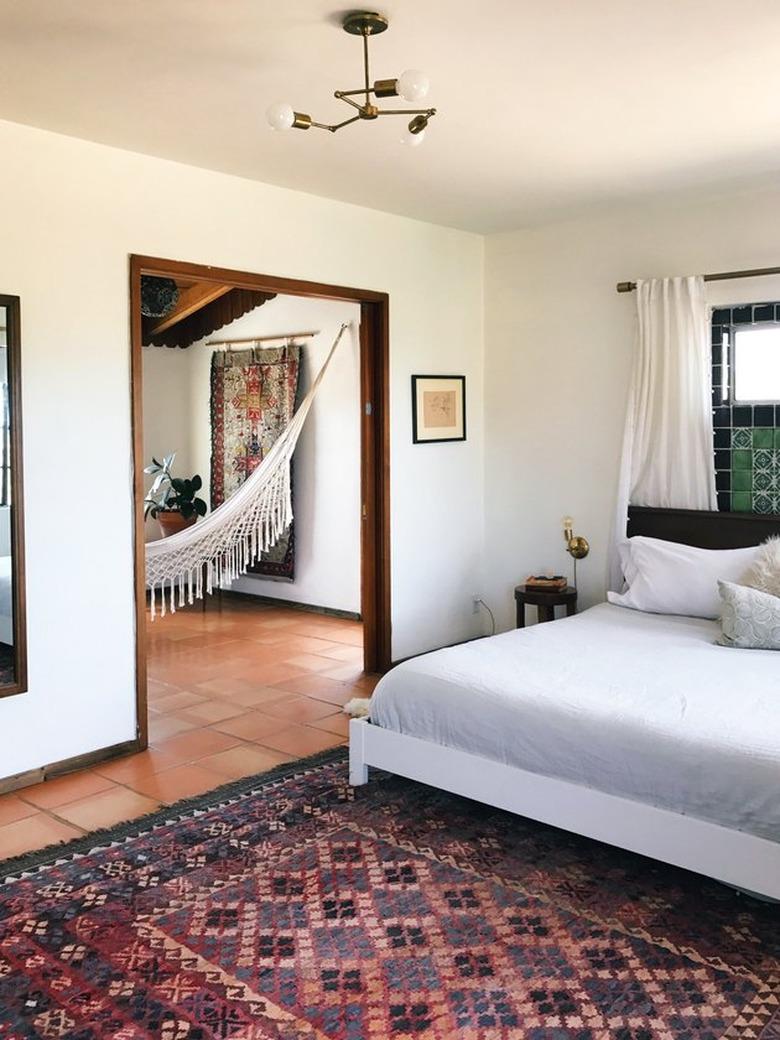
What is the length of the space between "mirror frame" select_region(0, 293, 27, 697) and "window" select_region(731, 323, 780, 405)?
310 cm

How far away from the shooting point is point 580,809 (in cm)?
274

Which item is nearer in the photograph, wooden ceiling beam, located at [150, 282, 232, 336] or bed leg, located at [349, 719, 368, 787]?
bed leg, located at [349, 719, 368, 787]

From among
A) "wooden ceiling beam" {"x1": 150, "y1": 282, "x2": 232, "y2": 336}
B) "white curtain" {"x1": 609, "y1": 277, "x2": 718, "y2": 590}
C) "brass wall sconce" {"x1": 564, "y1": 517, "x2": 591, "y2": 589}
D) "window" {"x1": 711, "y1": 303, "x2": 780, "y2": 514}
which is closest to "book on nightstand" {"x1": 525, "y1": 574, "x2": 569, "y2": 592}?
"brass wall sconce" {"x1": 564, "y1": 517, "x2": 591, "y2": 589}

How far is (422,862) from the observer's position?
281cm

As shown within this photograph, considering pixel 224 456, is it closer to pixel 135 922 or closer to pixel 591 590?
pixel 591 590

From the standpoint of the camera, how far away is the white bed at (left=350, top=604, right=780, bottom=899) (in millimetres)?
2469

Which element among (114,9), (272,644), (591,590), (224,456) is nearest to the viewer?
(114,9)

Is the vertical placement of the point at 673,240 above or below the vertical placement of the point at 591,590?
above

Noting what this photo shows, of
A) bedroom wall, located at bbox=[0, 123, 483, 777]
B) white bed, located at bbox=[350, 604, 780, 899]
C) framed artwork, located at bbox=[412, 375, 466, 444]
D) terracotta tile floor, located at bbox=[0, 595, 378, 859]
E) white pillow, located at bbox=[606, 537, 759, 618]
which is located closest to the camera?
white bed, located at bbox=[350, 604, 780, 899]

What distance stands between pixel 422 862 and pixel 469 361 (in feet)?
10.2

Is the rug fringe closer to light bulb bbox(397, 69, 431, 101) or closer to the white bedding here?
the white bedding

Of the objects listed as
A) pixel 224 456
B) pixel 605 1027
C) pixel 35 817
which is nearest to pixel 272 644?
pixel 224 456

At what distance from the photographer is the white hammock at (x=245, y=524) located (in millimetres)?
5756

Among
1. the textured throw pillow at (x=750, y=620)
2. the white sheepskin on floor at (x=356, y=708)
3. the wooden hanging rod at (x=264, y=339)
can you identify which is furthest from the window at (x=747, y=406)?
the wooden hanging rod at (x=264, y=339)
